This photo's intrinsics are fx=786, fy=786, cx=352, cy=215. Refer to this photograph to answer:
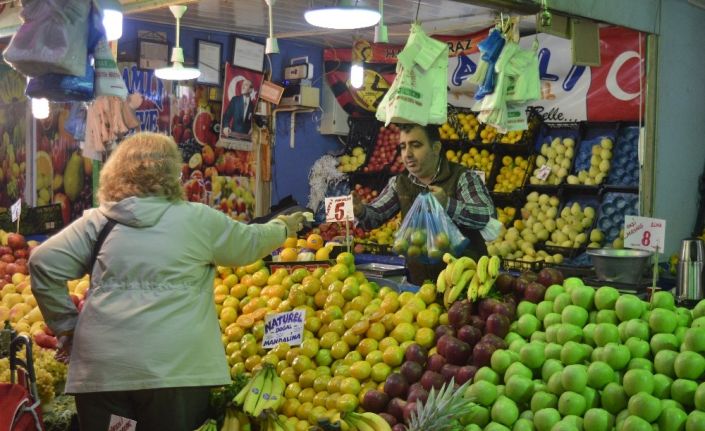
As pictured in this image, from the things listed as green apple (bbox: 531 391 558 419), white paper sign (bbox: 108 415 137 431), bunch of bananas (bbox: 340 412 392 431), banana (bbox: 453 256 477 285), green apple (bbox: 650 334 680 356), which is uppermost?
banana (bbox: 453 256 477 285)

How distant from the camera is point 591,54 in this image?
4.96m

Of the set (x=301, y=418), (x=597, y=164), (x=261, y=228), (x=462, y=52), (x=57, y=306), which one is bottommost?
(x=301, y=418)

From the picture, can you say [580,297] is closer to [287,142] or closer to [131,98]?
[131,98]

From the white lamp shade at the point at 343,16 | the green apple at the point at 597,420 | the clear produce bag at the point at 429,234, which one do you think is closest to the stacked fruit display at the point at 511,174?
the clear produce bag at the point at 429,234

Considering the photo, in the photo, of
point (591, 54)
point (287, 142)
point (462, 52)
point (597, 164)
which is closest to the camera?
point (591, 54)

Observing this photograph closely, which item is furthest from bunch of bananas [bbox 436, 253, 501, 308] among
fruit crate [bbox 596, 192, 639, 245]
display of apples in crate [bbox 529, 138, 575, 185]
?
display of apples in crate [bbox 529, 138, 575, 185]

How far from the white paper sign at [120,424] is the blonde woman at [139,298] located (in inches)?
1.1

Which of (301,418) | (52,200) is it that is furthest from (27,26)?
(52,200)

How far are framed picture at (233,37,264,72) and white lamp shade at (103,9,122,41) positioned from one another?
533 cm

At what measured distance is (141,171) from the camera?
3012 mm

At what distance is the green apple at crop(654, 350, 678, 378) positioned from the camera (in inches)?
107

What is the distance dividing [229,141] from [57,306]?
5808 millimetres

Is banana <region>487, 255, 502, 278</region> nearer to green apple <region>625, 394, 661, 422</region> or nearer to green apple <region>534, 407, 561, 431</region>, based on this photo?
green apple <region>534, 407, 561, 431</region>

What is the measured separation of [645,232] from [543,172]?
12.1 ft
